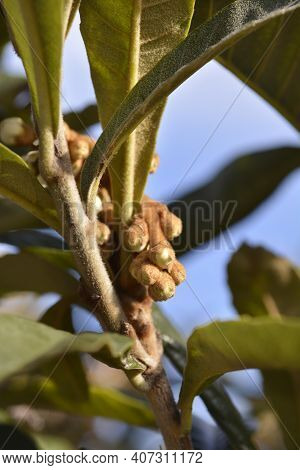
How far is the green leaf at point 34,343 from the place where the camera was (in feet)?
2.19

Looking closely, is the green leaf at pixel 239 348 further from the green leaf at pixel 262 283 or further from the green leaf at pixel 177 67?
the green leaf at pixel 262 283

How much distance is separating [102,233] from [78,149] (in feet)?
0.63

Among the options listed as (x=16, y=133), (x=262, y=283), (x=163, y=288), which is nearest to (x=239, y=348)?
(x=163, y=288)

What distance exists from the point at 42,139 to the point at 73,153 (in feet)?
0.85

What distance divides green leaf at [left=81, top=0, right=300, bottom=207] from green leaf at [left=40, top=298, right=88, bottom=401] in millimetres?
478

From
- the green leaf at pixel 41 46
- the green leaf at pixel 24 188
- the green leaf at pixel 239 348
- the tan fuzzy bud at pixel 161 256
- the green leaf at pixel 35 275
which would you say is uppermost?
the green leaf at pixel 41 46

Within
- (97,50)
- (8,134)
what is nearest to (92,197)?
(97,50)

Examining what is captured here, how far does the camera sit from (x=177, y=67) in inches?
34.7

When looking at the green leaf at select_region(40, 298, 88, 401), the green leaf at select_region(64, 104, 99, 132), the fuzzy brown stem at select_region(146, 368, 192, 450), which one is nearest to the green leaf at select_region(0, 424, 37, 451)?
the green leaf at select_region(40, 298, 88, 401)

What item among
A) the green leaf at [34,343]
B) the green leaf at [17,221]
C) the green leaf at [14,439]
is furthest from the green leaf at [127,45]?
the green leaf at [14,439]

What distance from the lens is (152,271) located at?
1022 millimetres

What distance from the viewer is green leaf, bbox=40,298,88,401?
1362 millimetres

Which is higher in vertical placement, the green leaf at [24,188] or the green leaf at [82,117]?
the green leaf at [82,117]

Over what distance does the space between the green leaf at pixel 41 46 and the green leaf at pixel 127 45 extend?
72 mm
